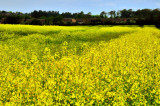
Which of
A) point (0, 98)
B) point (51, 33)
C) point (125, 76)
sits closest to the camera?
point (0, 98)

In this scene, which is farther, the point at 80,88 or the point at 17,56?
the point at 17,56

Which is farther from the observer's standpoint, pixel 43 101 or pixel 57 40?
pixel 57 40

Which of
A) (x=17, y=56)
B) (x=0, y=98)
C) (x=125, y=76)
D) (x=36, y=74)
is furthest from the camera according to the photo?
(x=17, y=56)

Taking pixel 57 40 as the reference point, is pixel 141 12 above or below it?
above

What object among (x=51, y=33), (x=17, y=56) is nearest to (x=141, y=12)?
(x=51, y=33)

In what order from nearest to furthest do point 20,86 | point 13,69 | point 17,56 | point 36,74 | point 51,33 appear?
point 20,86, point 36,74, point 13,69, point 17,56, point 51,33

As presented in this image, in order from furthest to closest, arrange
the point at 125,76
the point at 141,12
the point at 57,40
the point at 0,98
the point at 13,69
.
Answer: the point at 141,12 → the point at 57,40 → the point at 13,69 → the point at 125,76 → the point at 0,98

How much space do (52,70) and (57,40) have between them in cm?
1187

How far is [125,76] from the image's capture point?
7.56 m

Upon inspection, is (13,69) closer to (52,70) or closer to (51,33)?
(52,70)

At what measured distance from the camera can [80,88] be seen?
5949 mm

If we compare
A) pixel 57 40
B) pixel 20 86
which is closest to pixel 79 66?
pixel 20 86

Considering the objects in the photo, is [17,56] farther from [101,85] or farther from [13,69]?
[101,85]

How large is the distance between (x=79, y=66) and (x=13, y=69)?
286cm
